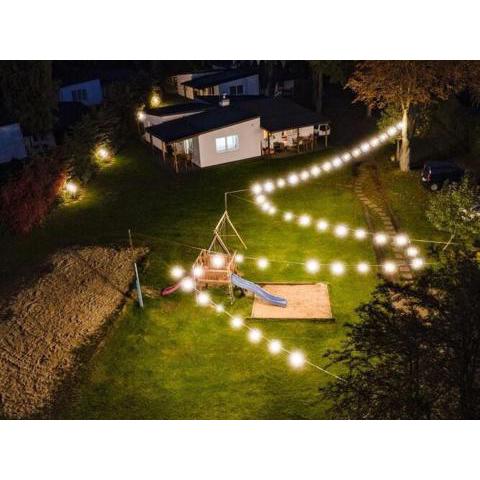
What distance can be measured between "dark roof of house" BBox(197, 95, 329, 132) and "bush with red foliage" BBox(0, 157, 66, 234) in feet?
43.3

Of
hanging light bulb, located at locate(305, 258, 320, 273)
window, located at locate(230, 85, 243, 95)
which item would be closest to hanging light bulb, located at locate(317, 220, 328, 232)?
hanging light bulb, located at locate(305, 258, 320, 273)

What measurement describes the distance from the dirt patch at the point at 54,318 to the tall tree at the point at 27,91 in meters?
16.1

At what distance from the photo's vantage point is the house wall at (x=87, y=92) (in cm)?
4825

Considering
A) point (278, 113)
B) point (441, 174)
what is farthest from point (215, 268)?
point (278, 113)

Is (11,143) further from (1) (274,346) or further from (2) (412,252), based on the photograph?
(2) (412,252)

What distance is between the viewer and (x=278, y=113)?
34.9 meters

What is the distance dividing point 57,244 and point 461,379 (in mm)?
18263

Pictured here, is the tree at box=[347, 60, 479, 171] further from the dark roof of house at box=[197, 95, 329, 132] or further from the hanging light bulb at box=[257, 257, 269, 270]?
the hanging light bulb at box=[257, 257, 269, 270]

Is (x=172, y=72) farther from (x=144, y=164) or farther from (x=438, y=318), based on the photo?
(x=438, y=318)

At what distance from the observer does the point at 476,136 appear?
1141 inches

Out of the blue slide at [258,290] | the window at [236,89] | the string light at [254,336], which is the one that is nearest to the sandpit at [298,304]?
the blue slide at [258,290]

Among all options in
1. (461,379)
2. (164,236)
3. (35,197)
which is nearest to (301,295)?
(164,236)

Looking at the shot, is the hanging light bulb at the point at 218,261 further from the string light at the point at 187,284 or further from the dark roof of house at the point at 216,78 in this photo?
the dark roof of house at the point at 216,78

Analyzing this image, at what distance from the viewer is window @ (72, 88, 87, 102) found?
4900 cm
